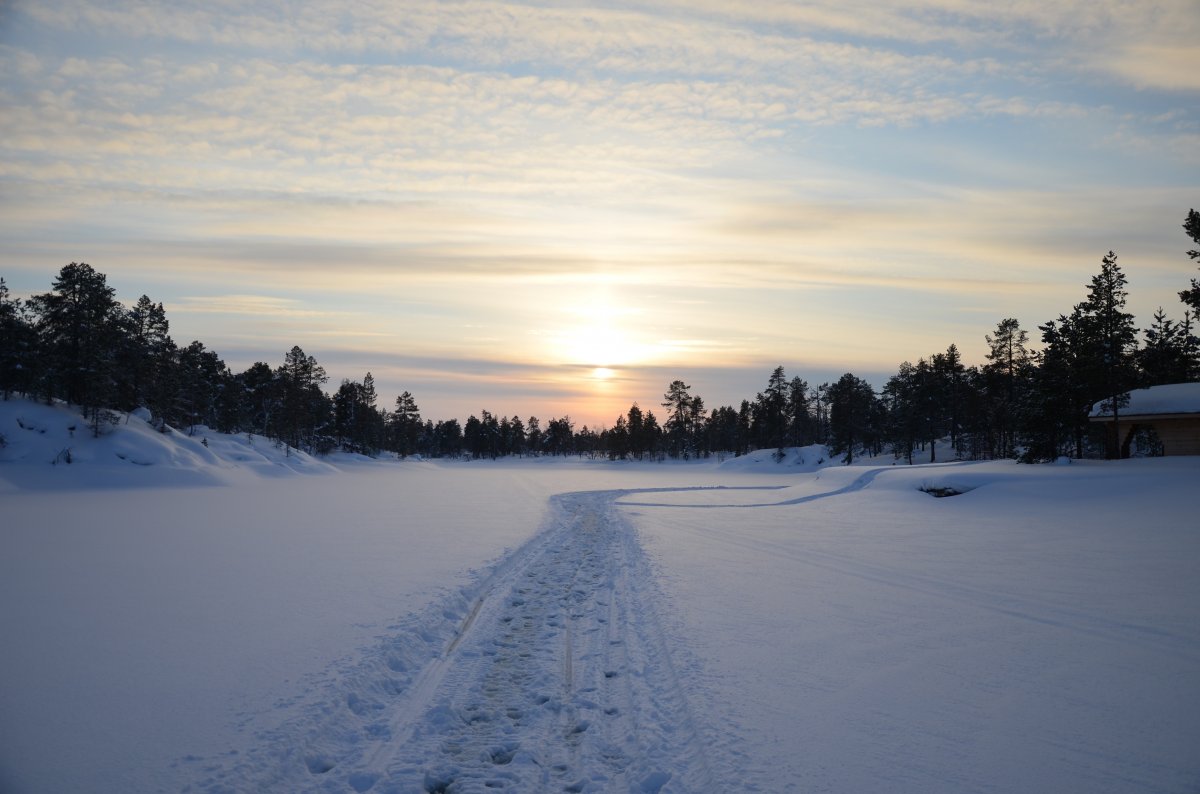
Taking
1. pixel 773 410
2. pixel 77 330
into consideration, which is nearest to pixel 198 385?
pixel 77 330

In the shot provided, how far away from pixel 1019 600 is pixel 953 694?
5.62 meters

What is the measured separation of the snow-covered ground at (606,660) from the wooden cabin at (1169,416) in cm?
1263

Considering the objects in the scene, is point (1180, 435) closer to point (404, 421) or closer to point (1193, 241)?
point (1193, 241)

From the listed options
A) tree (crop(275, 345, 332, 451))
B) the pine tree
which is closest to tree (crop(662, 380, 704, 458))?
the pine tree

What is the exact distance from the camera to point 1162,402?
3016 centimetres

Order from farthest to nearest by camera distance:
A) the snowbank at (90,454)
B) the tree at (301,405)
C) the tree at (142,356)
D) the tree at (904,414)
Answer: the tree at (301,405) → the tree at (904,414) → the tree at (142,356) → the snowbank at (90,454)

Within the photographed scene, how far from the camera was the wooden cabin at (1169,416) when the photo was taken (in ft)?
95.8

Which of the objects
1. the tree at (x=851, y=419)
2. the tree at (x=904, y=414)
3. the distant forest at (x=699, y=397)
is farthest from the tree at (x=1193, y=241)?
the tree at (x=851, y=419)

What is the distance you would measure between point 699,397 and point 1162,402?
102651 mm

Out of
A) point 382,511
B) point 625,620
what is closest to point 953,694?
point 625,620

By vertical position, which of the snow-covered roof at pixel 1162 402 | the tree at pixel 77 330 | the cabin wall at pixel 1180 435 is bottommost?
the cabin wall at pixel 1180 435

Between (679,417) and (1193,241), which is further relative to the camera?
(679,417)

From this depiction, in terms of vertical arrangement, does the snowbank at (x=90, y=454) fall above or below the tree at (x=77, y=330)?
below

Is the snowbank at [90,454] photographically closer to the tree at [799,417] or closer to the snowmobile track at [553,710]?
the snowmobile track at [553,710]
